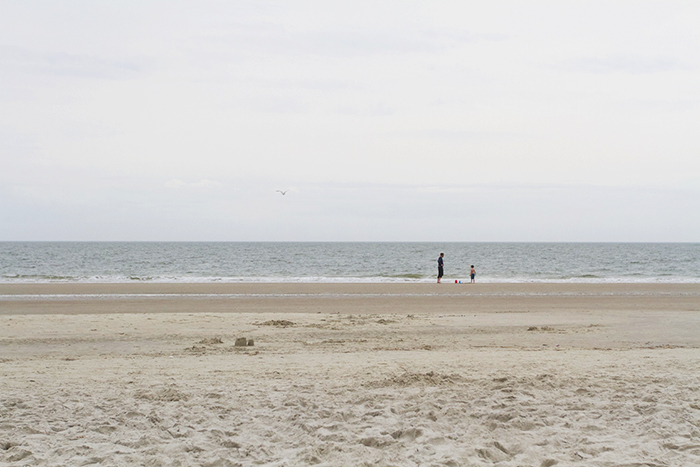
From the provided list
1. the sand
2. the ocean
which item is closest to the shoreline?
the sand

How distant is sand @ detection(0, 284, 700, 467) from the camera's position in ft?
17.0

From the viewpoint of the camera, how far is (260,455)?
5172mm

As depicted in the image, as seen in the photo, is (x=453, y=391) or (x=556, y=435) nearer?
(x=556, y=435)

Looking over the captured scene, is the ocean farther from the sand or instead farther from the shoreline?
the sand

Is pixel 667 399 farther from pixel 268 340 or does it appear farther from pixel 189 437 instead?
pixel 268 340

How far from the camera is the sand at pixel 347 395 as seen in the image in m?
5.19

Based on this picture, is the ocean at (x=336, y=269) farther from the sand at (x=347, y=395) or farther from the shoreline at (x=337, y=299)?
the sand at (x=347, y=395)

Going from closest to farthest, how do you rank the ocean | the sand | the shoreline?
the sand, the shoreline, the ocean

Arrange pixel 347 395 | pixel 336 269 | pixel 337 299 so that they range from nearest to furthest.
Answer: pixel 347 395, pixel 337 299, pixel 336 269

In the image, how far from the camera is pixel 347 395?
662 centimetres

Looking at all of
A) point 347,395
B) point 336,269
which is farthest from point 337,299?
point 336,269

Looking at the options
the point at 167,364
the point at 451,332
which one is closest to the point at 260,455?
the point at 167,364

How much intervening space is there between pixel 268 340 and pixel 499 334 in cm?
534

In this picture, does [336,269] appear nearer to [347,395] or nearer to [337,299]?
[337,299]
